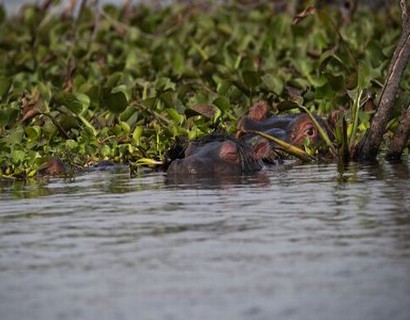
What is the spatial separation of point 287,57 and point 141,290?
9021 mm

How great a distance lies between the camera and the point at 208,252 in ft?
18.1

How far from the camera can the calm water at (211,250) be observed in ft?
15.1

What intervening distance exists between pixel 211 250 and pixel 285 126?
4.36 m

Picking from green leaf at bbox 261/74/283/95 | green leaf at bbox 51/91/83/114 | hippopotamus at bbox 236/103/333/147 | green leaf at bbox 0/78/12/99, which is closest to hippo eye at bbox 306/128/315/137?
hippopotamus at bbox 236/103/333/147

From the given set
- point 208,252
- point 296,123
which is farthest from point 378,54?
point 208,252

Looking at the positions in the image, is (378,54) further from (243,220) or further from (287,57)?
(243,220)

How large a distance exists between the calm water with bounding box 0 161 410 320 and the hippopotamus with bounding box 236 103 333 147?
1516 millimetres

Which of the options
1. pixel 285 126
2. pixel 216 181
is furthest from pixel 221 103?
pixel 216 181

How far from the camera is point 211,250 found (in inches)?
219

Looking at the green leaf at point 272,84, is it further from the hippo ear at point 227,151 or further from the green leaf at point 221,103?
the hippo ear at point 227,151

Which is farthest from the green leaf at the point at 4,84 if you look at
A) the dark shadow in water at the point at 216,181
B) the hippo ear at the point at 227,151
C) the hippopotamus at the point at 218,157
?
the hippo ear at the point at 227,151

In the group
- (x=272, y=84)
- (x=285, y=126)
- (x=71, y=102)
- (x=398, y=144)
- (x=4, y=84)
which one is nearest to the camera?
(x=398, y=144)

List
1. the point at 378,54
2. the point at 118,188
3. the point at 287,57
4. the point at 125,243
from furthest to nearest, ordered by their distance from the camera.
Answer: the point at 287,57 < the point at 378,54 < the point at 118,188 < the point at 125,243

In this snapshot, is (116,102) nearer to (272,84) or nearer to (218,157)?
(272,84)
